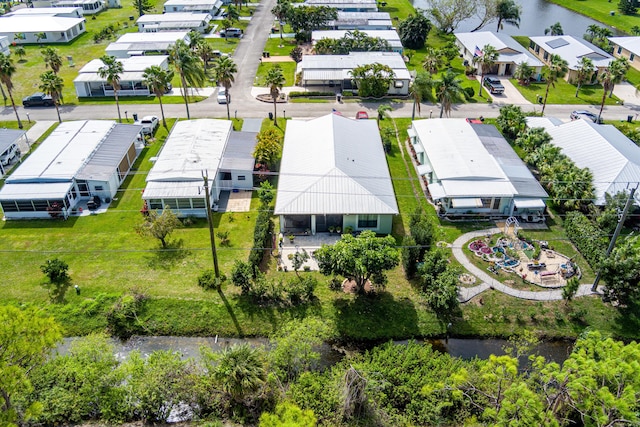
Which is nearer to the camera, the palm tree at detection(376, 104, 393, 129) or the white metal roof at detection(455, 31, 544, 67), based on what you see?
the palm tree at detection(376, 104, 393, 129)

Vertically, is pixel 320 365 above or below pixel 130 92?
below

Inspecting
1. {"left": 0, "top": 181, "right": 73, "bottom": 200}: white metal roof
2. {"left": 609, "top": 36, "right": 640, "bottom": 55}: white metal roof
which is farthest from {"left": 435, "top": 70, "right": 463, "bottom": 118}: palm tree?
{"left": 609, "top": 36, "right": 640, "bottom": 55}: white metal roof

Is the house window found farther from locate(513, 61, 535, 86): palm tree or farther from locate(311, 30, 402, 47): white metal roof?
locate(311, 30, 402, 47): white metal roof

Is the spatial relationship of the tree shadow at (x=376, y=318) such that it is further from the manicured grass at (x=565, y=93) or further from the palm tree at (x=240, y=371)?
the manicured grass at (x=565, y=93)

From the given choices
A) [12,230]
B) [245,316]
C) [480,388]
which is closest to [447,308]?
[480,388]

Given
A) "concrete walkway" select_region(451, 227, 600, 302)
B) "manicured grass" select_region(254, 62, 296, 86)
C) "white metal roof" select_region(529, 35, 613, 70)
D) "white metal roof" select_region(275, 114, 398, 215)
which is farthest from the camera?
"white metal roof" select_region(529, 35, 613, 70)

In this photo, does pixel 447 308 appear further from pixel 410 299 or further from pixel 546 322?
pixel 546 322
